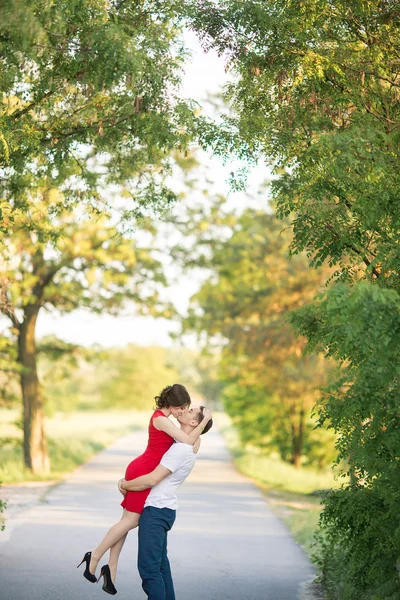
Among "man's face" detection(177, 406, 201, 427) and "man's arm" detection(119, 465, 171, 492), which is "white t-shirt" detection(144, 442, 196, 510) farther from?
"man's face" detection(177, 406, 201, 427)

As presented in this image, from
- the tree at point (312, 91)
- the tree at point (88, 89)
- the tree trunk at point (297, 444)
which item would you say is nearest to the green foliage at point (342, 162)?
the tree at point (312, 91)

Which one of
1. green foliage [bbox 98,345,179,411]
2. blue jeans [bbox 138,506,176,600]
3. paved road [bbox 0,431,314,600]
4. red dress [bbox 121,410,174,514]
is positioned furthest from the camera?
green foliage [bbox 98,345,179,411]

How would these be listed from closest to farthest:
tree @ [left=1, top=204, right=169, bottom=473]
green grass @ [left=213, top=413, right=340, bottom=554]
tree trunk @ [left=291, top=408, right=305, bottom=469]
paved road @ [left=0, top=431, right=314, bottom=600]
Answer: paved road @ [left=0, top=431, right=314, bottom=600]
green grass @ [left=213, top=413, right=340, bottom=554]
tree @ [left=1, top=204, right=169, bottom=473]
tree trunk @ [left=291, top=408, right=305, bottom=469]

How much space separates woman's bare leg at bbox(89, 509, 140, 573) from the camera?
306 inches

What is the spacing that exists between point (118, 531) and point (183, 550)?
16.8 ft

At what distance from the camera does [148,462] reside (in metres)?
7.70

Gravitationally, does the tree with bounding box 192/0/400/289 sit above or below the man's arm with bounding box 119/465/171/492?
above

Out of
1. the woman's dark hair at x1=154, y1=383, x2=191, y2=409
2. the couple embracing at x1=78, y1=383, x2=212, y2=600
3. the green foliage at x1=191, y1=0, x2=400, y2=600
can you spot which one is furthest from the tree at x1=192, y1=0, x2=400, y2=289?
the couple embracing at x1=78, y1=383, x2=212, y2=600

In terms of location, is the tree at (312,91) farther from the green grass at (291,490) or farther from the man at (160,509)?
the green grass at (291,490)

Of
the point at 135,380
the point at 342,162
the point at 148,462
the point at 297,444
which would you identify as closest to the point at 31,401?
the point at 297,444

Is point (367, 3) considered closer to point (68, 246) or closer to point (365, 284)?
point (365, 284)

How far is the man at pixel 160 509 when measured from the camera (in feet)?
24.4

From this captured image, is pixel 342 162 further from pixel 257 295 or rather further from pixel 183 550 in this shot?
pixel 257 295

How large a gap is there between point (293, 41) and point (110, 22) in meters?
1.94
